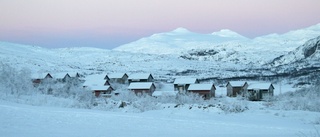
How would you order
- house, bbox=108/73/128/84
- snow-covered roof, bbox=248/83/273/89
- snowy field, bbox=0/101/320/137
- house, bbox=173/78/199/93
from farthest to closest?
house, bbox=108/73/128/84 → house, bbox=173/78/199/93 → snow-covered roof, bbox=248/83/273/89 → snowy field, bbox=0/101/320/137

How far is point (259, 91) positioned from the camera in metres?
56.4

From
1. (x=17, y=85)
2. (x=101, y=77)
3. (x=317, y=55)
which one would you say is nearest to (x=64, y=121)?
(x=17, y=85)

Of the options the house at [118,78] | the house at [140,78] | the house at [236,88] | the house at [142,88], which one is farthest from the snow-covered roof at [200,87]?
the house at [118,78]

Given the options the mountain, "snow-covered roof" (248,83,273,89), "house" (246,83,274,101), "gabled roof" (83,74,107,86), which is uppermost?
the mountain

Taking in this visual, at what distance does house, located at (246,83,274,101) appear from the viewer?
2176 inches

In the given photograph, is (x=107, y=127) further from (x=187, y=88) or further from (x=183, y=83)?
(x=183, y=83)

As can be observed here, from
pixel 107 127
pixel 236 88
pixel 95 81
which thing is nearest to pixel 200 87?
pixel 236 88

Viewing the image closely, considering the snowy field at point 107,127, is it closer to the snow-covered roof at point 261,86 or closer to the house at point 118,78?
the snow-covered roof at point 261,86

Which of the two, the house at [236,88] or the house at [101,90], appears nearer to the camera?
the house at [101,90]

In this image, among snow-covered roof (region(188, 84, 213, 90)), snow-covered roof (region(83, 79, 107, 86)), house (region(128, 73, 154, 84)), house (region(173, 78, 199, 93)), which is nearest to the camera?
snow-covered roof (region(188, 84, 213, 90))

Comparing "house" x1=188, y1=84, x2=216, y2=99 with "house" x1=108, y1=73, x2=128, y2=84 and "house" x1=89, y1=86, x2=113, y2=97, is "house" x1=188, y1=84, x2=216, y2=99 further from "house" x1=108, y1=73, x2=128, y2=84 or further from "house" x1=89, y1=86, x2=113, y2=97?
"house" x1=108, y1=73, x2=128, y2=84

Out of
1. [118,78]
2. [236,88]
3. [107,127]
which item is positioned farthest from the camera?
[118,78]

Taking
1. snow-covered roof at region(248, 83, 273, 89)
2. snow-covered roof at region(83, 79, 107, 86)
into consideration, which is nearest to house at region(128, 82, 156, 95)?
snow-covered roof at region(83, 79, 107, 86)

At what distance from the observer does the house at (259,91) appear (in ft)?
181
